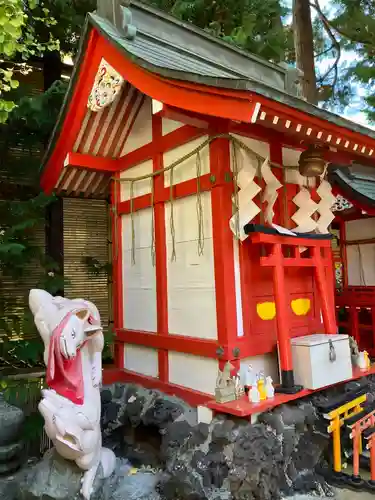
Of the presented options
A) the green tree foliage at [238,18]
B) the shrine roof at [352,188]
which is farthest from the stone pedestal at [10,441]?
the green tree foliage at [238,18]

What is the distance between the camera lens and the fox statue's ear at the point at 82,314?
3811 mm

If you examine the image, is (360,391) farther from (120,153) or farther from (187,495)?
(120,153)

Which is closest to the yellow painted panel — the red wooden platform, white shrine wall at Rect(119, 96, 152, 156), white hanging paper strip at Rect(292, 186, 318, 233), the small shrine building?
the small shrine building

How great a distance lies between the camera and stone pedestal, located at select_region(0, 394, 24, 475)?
4477 mm

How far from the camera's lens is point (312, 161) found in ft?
14.9

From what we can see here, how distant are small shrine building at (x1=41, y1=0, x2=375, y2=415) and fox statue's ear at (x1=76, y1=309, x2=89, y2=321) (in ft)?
3.90

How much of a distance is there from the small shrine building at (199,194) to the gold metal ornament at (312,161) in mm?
14

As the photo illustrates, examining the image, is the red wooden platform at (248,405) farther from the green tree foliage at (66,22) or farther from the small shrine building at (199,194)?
the green tree foliage at (66,22)

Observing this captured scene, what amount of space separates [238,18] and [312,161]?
18.5 ft

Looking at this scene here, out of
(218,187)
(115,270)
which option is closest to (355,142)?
(218,187)

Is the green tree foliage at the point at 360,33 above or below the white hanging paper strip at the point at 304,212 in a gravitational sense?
above

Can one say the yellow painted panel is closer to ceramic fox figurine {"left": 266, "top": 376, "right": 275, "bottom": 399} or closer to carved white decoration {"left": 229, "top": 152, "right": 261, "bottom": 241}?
ceramic fox figurine {"left": 266, "top": 376, "right": 275, "bottom": 399}

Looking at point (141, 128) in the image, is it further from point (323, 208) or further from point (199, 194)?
point (323, 208)

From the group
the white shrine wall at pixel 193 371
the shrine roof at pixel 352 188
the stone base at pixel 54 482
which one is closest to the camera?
→ the stone base at pixel 54 482
